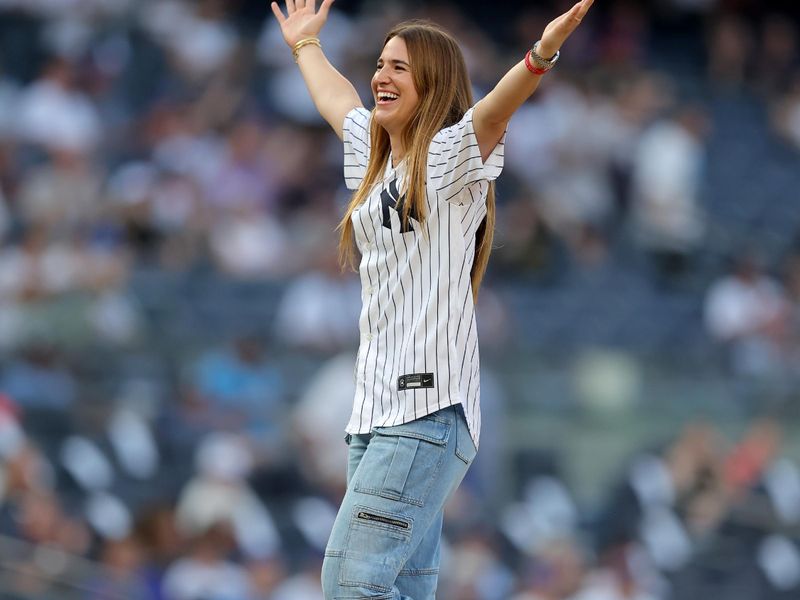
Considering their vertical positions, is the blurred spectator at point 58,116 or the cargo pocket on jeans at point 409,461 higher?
the blurred spectator at point 58,116

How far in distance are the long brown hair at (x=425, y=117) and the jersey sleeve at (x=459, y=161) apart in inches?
1.5

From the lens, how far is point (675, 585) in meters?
10.0

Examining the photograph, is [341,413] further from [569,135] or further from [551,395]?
[569,135]

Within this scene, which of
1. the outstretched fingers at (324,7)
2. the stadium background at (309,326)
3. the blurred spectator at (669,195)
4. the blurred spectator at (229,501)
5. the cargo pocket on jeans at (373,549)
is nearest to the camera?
the cargo pocket on jeans at (373,549)

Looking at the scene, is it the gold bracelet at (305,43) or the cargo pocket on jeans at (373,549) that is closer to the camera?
the cargo pocket on jeans at (373,549)

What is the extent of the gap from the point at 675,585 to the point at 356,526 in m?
6.68

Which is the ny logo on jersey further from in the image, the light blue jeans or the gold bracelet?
the gold bracelet

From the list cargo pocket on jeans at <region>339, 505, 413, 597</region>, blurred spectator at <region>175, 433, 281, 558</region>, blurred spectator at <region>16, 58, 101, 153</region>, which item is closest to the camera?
cargo pocket on jeans at <region>339, 505, 413, 597</region>

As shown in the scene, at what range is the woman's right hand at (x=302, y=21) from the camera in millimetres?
4691

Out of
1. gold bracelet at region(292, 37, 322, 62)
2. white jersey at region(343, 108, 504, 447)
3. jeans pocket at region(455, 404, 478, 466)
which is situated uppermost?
gold bracelet at region(292, 37, 322, 62)

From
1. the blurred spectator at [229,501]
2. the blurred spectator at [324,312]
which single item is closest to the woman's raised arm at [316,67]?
the blurred spectator at [229,501]

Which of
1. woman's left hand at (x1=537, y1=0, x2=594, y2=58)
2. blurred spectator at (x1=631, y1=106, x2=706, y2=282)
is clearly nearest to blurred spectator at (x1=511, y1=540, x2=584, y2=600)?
blurred spectator at (x1=631, y1=106, x2=706, y2=282)

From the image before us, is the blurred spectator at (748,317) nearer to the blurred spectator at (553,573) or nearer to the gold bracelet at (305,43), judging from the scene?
the blurred spectator at (553,573)

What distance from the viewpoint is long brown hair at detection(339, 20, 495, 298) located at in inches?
153
